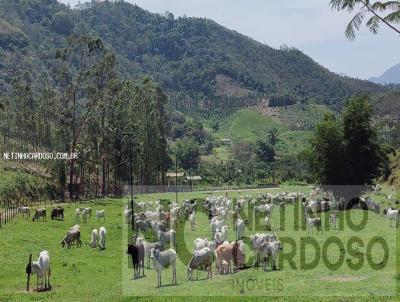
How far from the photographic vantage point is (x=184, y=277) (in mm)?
25609

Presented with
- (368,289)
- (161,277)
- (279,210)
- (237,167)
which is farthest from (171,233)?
(237,167)

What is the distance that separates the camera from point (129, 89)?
98125mm

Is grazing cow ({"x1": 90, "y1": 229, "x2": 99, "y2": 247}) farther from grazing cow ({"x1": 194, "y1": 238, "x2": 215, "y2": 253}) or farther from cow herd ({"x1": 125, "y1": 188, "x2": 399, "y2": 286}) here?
grazing cow ({"x1": 194, "y1": 238, "x2": 215, "y2": 253})

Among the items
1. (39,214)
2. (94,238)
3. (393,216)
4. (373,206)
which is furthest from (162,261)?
(373,206)

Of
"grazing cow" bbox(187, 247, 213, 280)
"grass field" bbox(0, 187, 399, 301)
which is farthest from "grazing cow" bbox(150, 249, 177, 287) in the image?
"grazing cow" bbox(187, 247, 213, 280)

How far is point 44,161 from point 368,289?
7374 cm

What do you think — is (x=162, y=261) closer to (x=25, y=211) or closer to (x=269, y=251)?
(x=269, y=251)

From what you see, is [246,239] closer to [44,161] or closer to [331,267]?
[331,267]

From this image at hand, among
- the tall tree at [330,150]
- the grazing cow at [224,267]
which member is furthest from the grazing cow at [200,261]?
the tall tree at [330,150]

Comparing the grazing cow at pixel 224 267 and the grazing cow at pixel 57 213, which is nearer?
the grazing cow at pixel 224 267

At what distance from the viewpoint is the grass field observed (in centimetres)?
2112

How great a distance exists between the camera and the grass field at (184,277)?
21.1 m

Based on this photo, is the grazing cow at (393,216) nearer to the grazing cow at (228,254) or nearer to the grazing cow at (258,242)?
the grazing cow at (258,242)

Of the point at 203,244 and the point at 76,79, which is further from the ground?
the point at 76,79
